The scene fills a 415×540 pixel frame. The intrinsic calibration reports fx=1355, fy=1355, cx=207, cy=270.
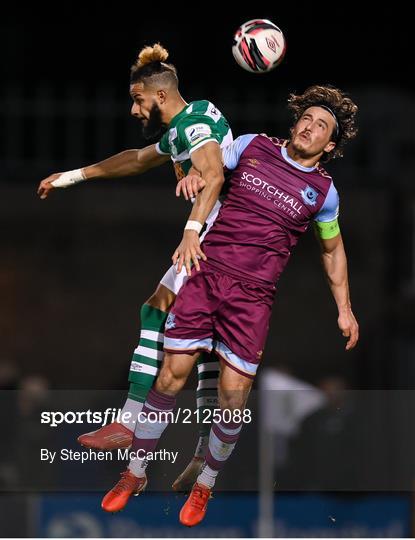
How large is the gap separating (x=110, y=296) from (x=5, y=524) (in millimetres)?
4929

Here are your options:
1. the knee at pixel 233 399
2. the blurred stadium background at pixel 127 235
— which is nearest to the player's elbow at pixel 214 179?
the knee at pixel 233 399

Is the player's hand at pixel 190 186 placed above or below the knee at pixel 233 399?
above

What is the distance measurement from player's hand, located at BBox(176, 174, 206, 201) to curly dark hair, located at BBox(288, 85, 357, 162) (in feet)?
2.76

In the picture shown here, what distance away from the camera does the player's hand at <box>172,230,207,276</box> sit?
7363 mm

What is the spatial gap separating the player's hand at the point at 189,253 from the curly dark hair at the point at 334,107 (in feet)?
3.25

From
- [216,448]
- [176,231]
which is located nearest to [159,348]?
[216,448]

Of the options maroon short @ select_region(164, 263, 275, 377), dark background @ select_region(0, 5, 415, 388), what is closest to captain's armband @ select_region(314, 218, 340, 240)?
maroon short @ select_region(164, 263, 275, 377)

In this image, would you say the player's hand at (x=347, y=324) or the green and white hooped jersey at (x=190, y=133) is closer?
the green and white hooped jersey at (x=190, y=133)

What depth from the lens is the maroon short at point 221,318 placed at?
7.73 metres

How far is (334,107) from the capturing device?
7.82m

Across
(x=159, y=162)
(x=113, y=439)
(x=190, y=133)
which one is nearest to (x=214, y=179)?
(x=190, y=133)

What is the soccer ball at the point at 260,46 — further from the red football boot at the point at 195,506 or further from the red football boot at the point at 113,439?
the red football boot at the point at 195,506

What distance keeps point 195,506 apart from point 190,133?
2.22 m

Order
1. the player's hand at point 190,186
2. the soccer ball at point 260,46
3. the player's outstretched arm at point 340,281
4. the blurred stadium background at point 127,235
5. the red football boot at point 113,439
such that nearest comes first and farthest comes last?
the player's hand at point 190,186 < the soccer ball at point 260,46 < the player's outstretched arm at point 340,281 < the red football boot at point 113,439 < the blurred stadium background at point 127,235
